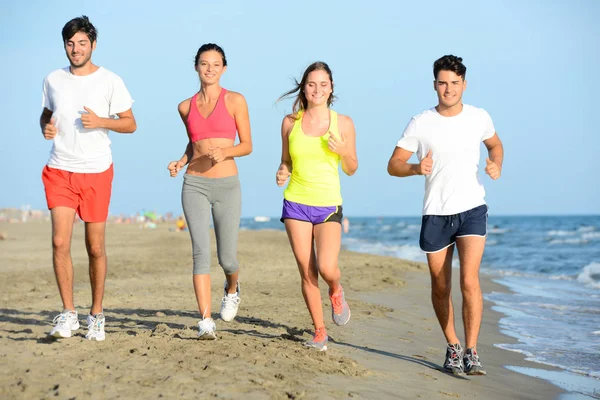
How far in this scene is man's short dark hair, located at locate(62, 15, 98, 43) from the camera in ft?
17.4

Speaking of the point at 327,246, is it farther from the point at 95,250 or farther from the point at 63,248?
the point at 63,248

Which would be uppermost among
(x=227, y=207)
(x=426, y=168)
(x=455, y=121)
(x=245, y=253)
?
(x=455, y=121)

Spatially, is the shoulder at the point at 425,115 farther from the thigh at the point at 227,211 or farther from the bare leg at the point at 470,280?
the thigh at the point at 227,211

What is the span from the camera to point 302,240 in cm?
546

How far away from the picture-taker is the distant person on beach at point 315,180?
5.42 m

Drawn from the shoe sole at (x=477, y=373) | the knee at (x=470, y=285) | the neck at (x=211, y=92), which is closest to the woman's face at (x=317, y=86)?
the neck at (x=211, y=92)

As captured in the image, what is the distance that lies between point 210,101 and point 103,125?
0.94 metres

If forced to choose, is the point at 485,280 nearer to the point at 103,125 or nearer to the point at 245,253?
the point at 245,253

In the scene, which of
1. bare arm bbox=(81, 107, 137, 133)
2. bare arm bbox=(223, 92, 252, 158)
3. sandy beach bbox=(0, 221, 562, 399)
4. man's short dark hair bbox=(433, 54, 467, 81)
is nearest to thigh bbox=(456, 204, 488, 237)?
man's short dark hair bbox=(433, 54, 467, 81)

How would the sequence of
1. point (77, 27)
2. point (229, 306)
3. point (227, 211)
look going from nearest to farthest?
point (77, 27), point (227, 211), point (229, 306)

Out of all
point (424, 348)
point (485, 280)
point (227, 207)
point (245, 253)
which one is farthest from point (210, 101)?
point (245, 253)

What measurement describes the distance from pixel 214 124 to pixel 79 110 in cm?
105

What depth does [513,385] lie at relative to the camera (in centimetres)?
532

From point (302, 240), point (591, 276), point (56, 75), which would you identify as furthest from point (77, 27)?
point (591, 276)
